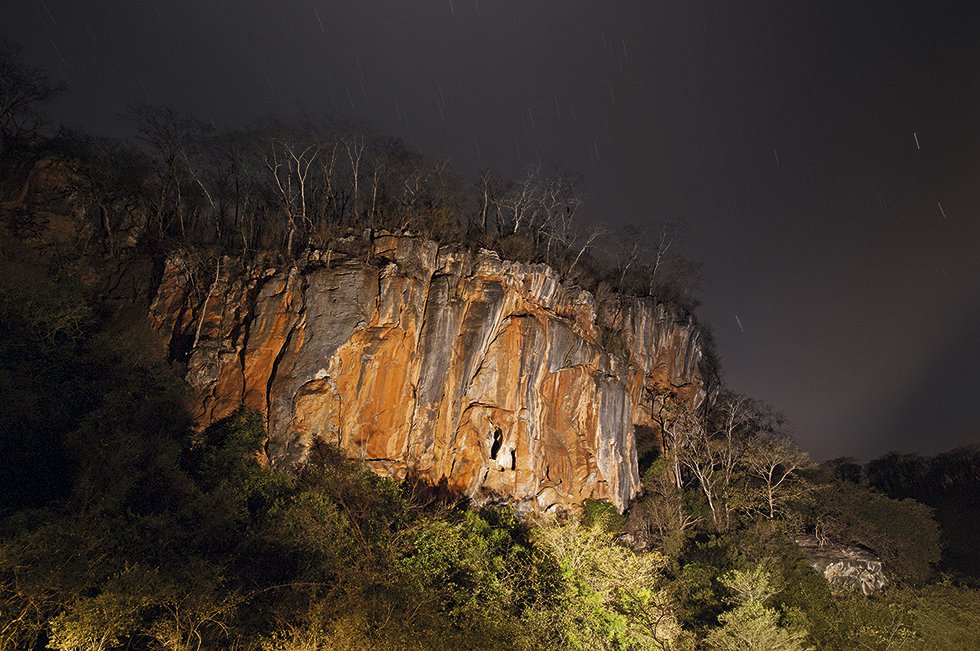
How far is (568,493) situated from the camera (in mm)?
28391

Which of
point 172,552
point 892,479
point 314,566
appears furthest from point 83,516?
point 892,479

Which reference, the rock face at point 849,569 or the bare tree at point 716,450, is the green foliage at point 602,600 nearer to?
the rock face at point 849,569

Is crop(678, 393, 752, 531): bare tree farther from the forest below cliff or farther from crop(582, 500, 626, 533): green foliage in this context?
crop(582, 500, 626, 533): green foliage

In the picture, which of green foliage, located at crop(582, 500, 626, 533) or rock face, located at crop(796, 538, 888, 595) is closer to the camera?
rock face, located at crop(796, 538, 888, 595)

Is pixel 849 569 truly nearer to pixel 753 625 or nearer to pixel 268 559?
pixel 753 625

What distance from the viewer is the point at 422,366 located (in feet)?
80.7

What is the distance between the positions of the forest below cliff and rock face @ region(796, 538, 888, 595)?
1319mm

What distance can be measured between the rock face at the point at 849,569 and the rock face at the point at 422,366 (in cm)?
1080

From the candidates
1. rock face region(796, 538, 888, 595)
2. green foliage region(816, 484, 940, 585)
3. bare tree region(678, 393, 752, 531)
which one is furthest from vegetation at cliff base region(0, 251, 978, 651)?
green foliage region(816, 484, 940, 585)

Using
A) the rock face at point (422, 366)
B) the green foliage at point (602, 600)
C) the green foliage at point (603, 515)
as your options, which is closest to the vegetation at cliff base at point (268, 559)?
the green foliage at point (602, 600)

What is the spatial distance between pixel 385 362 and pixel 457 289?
6.33 metres

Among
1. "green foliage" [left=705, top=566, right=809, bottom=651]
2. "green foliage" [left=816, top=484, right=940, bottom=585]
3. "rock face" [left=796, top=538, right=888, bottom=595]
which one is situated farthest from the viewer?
"green foliage" [left=816, top=484, right=940, bottom=585]

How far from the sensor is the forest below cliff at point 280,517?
31.7 ft

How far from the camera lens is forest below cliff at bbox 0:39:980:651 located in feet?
31.7
